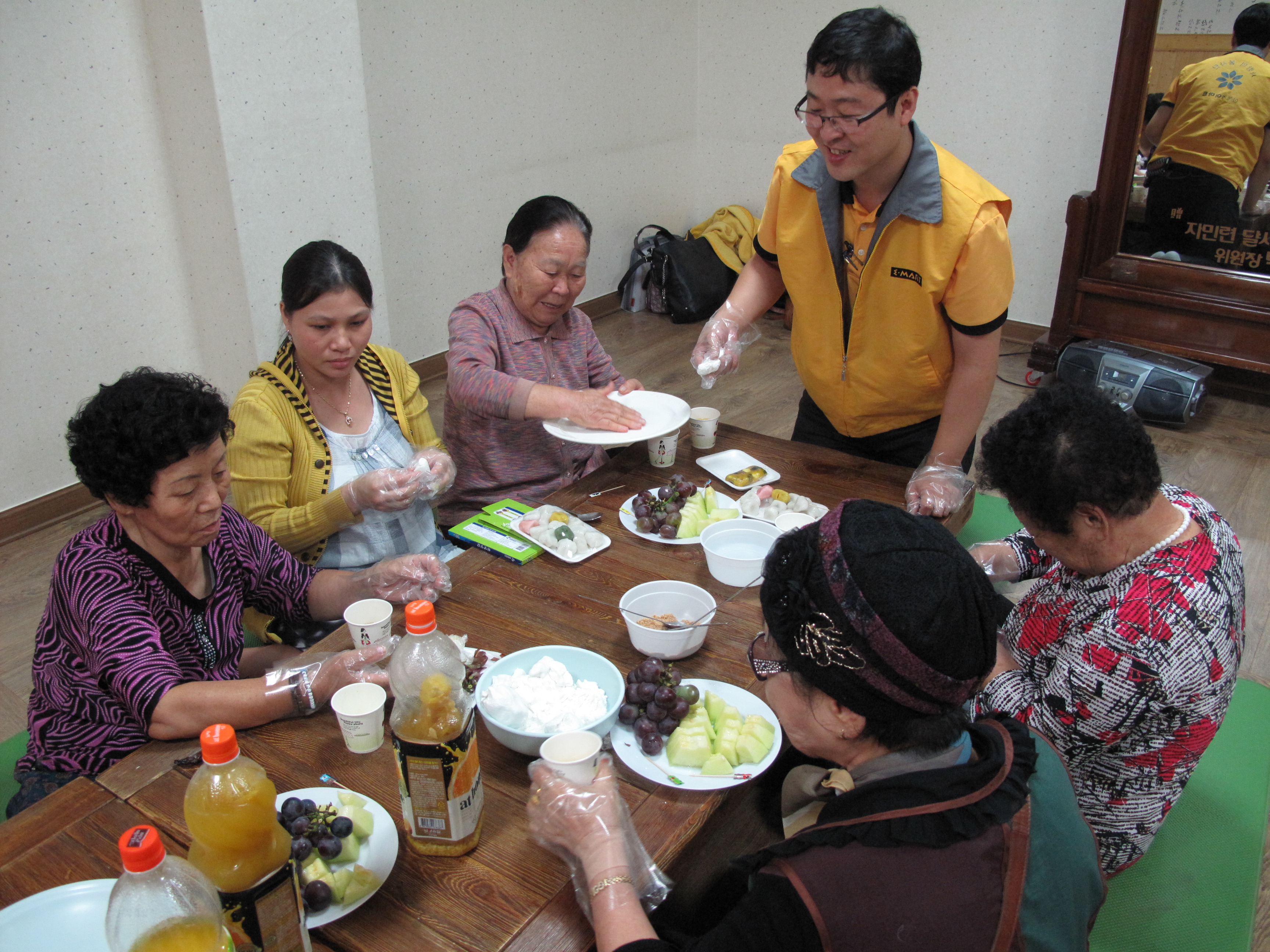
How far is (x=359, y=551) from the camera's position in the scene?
213cm

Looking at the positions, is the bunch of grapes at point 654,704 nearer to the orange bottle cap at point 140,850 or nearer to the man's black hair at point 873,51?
the orange bottle cap at point 140,850

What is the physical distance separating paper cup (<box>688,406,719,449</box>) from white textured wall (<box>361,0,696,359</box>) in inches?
97.2

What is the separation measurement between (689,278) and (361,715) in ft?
15.8

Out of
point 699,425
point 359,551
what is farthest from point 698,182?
point 359,551

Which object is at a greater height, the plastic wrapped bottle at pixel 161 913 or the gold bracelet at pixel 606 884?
the plastic wrapped bottle at pixel 161 913

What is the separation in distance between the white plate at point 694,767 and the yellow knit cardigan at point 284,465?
3.07 ft

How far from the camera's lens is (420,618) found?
1097mm

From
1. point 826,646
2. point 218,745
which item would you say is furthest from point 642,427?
point 218,745

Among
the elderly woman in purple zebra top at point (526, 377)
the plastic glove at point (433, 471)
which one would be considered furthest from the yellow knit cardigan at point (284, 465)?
the elderly woman in purple zebra top at point (526, 377)

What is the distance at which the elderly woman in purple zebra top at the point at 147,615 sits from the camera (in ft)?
4.62

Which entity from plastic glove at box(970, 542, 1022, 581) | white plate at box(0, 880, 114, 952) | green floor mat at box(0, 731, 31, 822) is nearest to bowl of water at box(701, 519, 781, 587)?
plastic glove at box(970, 542, 1022, 581)

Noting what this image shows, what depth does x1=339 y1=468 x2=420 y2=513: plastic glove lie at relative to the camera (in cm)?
197

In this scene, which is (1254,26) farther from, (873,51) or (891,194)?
(873,51)

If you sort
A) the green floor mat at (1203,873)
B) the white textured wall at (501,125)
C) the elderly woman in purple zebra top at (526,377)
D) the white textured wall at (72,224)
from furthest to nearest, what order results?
the white textured wall at (501,125)
the white textured wall at (72,224)
the elderly woman in purple zebra top at (526,377)
the green floor mat at (1203,873)
